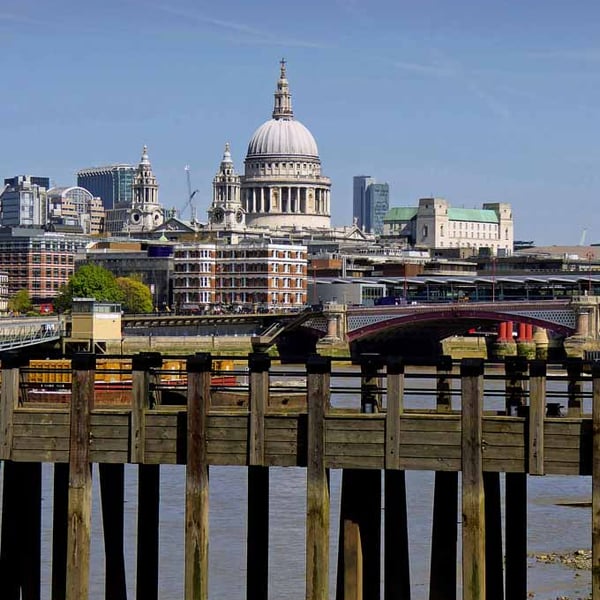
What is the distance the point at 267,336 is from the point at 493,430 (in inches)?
4540

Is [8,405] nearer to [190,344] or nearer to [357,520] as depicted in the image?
[357,520]

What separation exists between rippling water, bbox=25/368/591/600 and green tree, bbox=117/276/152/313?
116935 millimetres

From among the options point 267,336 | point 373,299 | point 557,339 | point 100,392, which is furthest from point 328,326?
point 100,392

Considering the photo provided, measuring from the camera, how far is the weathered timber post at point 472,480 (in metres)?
20.4

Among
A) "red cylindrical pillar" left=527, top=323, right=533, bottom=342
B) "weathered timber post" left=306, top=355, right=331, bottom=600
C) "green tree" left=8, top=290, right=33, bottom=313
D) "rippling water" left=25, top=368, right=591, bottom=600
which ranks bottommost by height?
"rippling water" left=25, top=368, right=591, bottom=600

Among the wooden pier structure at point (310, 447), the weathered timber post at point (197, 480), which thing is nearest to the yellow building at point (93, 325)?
the wooden pier structure at point (310, 447)

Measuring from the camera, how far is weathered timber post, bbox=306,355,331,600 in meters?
20.5

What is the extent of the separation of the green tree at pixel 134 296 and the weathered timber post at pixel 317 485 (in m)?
148

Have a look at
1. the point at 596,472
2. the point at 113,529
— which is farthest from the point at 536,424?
the point at 113,529

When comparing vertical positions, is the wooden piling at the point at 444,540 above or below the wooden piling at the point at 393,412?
below

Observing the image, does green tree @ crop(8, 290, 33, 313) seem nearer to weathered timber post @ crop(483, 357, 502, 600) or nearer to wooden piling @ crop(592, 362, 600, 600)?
weathered timber post @ crop(483, 357, 502, 600)

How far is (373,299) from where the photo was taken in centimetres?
17850

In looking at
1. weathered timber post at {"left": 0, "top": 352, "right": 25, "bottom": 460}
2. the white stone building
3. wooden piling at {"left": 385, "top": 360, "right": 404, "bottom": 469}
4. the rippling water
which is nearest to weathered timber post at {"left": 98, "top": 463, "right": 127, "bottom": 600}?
weathered timber post at {"left": 0, "top": 352, "right": 25, "bottom": 460}

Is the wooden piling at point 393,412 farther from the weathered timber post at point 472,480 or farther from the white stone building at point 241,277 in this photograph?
the white stone building at point 241,277
